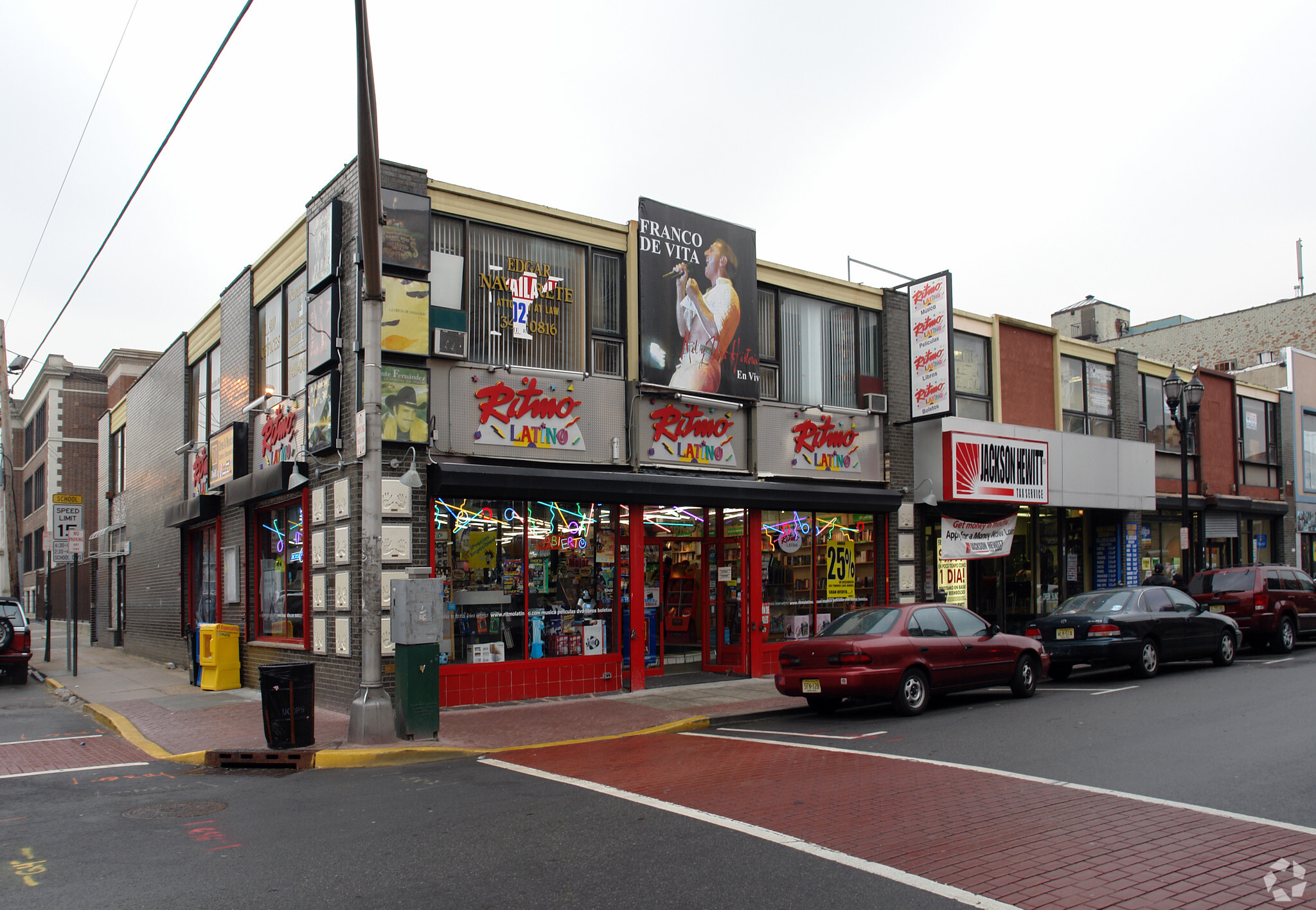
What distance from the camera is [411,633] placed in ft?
37.1

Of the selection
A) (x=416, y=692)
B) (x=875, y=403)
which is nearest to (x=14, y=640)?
(x=416, y=692)

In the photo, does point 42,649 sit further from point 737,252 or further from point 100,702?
point 737,252

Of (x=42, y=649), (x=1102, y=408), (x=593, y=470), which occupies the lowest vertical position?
(x=42, y=649)

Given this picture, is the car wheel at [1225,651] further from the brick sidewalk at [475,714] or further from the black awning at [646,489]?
the brick sidewalk at [475,714]

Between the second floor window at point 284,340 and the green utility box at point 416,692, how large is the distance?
572 centimetres

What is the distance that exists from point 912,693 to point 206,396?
1561 centimetres

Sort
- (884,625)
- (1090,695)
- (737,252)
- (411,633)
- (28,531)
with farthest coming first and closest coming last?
1. (28,531)
2. (737,252)
3. (1090,695)
4. (884,625)
5. (411,633)

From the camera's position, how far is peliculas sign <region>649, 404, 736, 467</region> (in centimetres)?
1564

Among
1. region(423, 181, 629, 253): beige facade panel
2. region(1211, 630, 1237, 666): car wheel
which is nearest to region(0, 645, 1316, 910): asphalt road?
region(1211, 630, 1237, 666): car wheel

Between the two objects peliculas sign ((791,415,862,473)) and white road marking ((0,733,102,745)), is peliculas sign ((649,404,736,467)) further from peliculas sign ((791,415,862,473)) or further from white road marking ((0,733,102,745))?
white road marking ((0,733,102,745))

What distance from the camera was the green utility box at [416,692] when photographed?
11094 mm

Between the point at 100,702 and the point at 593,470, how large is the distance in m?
8.54

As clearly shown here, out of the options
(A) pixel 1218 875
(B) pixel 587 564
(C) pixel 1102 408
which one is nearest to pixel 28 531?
(B) pixel 587 564

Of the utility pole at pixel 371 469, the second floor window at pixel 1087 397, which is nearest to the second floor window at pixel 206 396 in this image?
the utility pole at pixel 371 469
